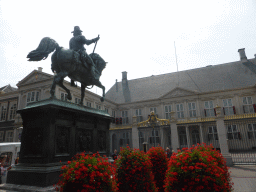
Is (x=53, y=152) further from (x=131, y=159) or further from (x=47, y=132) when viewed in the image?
(x=131, y=159)

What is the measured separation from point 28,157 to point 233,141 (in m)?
27.1

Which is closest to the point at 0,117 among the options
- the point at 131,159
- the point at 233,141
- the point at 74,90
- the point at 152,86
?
the point at 74,90

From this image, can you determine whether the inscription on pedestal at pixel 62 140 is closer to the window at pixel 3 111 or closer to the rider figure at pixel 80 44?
→ the rider figure at pixel 80 44

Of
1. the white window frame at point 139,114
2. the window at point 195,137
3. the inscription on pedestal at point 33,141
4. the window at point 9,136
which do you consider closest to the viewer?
the inscription on pedestal at point 33,141

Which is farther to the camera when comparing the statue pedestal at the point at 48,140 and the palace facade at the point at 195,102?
the palace facade at the point at 195,102

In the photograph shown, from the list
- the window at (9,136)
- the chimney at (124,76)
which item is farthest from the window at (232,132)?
the window at (9,136)

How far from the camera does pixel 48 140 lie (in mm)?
5258

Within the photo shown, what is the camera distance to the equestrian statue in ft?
20.1

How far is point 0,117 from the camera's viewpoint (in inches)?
1142

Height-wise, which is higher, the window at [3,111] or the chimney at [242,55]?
the chimney at [242,55]

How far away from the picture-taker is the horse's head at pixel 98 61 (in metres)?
8.27

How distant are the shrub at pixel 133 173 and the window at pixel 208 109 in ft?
86.4

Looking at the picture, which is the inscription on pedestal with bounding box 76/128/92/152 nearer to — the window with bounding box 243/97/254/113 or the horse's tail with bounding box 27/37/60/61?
the horse's tail with bounding box 27/37/60/61

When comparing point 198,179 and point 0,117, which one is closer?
point 198,179
